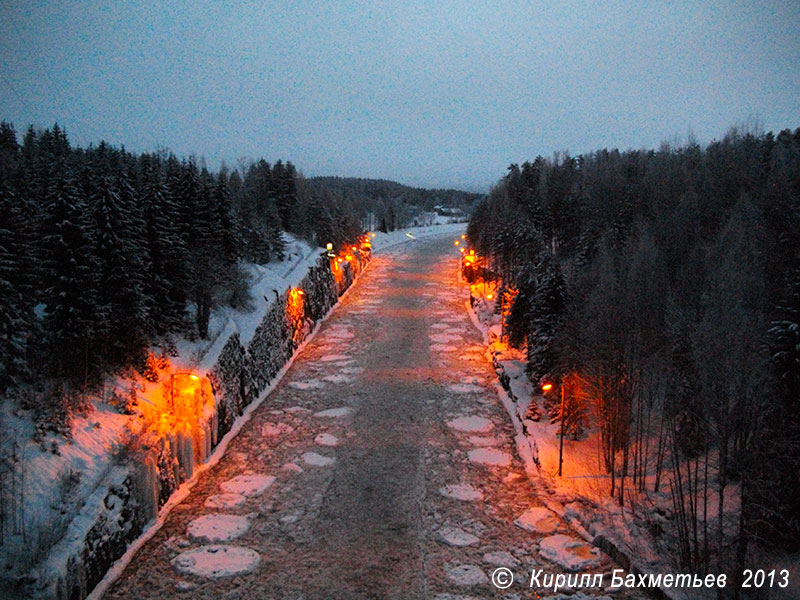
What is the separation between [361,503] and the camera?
531 inches

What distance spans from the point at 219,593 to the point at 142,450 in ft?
12.9

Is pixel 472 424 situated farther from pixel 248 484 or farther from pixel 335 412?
pixel 248 484

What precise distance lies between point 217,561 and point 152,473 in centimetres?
273

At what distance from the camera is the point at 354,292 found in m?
42.0

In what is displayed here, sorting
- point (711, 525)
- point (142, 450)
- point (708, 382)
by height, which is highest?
point (708, 382)

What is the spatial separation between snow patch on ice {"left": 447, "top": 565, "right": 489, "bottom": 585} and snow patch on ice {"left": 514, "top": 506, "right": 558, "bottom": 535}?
209 cm

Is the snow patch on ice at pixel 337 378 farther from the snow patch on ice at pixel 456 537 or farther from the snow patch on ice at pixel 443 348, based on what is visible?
the snow patch on ice at pixel 456 537

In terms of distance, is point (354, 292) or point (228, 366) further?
point (354, 292)

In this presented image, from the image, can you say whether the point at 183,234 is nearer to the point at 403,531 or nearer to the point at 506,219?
the point at 403,531

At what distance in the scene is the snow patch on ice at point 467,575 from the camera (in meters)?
10.8

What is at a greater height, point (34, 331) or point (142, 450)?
point (34, 331)

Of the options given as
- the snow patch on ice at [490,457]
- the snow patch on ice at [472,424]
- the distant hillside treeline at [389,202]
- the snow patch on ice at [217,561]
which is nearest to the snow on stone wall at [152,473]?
the snow patch on ice at [217,561]

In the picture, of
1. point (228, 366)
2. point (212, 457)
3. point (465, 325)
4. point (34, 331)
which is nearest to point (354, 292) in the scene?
point (465, 325)

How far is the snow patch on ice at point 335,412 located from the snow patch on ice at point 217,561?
7627 mm
